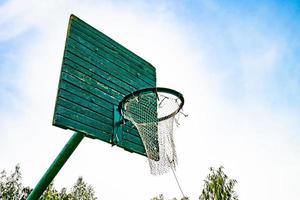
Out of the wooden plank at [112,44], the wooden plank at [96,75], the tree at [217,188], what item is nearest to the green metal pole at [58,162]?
the wooden plank at [96,75]

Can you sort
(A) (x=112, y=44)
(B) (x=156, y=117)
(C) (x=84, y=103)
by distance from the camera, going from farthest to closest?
(A) (x=112, y=44) → (B) (x=156, y=117) → (C) (x=84, y=103)

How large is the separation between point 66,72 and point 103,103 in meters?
0.68

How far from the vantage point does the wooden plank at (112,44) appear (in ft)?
14.6

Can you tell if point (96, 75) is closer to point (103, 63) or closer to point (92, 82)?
point (92, 82)

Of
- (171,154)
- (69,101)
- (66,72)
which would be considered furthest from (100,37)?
(171,154)

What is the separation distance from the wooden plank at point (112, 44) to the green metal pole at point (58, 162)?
1788 mm

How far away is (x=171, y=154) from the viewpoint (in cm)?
405

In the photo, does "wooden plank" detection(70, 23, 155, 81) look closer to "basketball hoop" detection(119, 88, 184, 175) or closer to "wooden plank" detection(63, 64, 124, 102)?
"wooden plank" detection(63, 64, 124, 102)

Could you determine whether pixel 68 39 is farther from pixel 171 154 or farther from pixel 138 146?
pixel 171 154

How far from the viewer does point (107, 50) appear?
4711 millimetres

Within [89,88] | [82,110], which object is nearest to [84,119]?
[82,110]

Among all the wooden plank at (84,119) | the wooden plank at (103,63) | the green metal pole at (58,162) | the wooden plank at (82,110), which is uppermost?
the wooden plank at (103,63)

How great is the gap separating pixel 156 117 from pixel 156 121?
82mm

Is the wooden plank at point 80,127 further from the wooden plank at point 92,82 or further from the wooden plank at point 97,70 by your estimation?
the wooden plank at point 97,70
